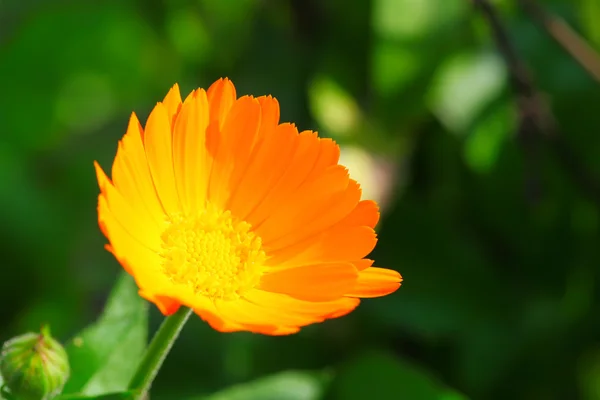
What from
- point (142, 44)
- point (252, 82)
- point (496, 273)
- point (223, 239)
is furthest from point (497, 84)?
point (223, 239)

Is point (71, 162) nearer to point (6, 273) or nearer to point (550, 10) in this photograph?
point (6, 273)

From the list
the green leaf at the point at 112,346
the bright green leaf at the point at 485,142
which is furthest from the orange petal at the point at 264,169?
the bright green leaf at the point at 485,142

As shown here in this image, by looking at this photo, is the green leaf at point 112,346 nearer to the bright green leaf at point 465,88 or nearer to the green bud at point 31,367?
the green bud at point 31,367

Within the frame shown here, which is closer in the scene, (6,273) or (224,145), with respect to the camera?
(224,145)

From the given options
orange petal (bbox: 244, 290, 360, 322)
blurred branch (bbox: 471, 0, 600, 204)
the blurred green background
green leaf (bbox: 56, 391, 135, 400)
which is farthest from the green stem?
blurred branch (bbox: 471, 0, 600, 204)

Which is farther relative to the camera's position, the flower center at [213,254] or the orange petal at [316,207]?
the flower center at [213,254]

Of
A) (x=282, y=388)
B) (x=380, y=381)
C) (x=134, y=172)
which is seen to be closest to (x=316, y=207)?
(x=134, y=172)
